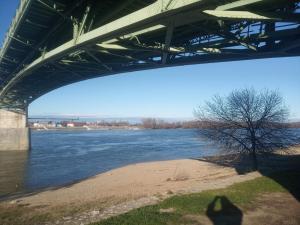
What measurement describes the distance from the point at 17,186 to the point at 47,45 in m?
9.09

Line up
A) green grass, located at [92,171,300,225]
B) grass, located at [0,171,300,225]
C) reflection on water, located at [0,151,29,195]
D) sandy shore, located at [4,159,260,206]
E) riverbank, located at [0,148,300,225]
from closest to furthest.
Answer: green grass, located at [92,171,300,225] < grass, located at [0,171,300,225] < riverbank, located at [0,148,300,225] < sandy shore, located at [4,159,260,206] < reflection on water, located at [0,151,29,195]

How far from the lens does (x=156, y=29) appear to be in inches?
373

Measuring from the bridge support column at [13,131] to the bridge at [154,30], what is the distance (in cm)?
3027

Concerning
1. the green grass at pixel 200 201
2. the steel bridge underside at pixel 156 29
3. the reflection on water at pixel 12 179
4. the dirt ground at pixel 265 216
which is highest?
the steel bridge underside at pixel 156 29

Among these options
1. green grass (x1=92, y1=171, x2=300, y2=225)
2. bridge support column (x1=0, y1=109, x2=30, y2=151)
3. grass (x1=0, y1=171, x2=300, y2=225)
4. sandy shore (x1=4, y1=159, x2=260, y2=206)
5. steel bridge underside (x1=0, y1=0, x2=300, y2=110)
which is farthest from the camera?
bridge support column (x1=0, y1=109, x2=30, y2=151)

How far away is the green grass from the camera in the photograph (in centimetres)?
801

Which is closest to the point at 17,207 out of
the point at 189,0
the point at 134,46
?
the point at 134,46

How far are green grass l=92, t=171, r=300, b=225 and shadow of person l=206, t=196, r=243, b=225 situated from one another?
0.14 meters

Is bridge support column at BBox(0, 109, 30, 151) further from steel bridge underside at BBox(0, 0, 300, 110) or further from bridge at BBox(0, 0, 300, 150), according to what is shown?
steel bridge underside at BBox(0, 0, 300, 110)

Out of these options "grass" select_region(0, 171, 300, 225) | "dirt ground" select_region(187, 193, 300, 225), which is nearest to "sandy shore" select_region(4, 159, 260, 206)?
"grass" select_region(0, 171, 300, 225)

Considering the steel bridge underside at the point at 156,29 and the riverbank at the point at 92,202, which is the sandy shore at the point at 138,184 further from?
the steel bridge underside at the point at 156,29

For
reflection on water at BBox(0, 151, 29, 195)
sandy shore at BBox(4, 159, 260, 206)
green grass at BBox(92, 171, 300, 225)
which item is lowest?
reflection on water at BBox(0, 151, 29, 195)

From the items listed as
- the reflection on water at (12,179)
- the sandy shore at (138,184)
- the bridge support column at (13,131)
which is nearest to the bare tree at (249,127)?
the sandy shore at (138,184)

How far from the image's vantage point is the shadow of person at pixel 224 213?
7801 millimetres
